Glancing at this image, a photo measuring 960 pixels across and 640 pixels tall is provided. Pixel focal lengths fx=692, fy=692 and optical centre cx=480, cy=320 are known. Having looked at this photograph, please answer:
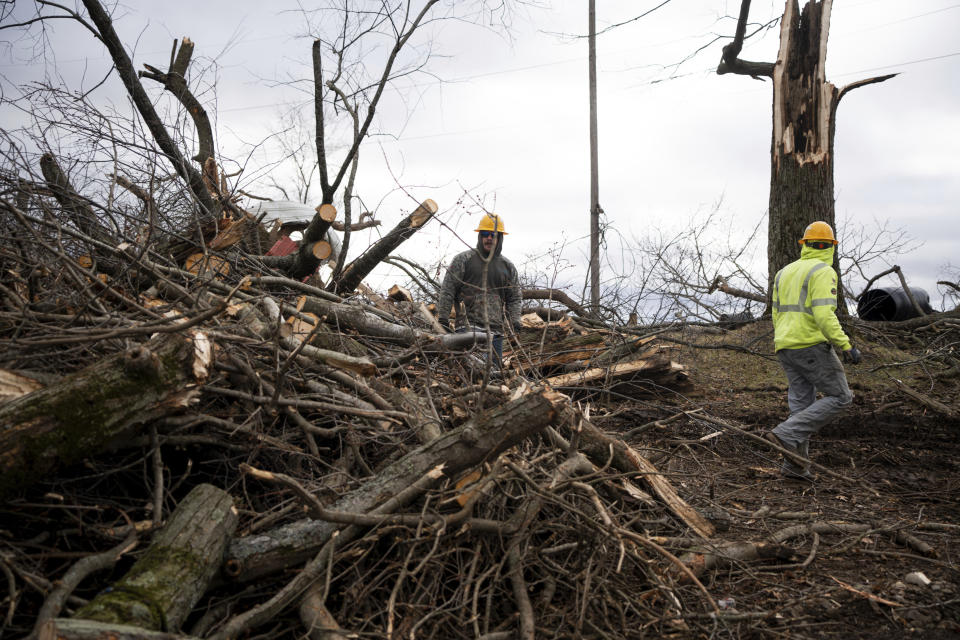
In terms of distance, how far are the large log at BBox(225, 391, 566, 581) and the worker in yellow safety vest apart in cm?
333

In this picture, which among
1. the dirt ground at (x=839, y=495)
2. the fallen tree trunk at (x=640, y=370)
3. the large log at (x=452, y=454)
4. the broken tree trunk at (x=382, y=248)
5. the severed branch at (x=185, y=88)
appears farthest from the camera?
the severed branch at (x=185, y=88)

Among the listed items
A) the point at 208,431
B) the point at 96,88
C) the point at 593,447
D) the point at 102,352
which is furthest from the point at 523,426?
the point at 96,88

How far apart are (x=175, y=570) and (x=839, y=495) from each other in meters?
4.53

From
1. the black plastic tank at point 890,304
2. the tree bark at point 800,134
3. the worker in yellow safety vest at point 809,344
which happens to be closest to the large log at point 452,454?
the worker in yellow safety vest at point 809,344

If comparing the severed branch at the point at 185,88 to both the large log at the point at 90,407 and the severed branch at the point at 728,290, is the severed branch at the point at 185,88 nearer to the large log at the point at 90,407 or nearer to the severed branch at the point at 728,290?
the large log at the point at 90,407

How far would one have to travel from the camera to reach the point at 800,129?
355 inches

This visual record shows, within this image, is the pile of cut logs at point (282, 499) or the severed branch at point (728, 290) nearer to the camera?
the pile of cut logs at point (282, 499)

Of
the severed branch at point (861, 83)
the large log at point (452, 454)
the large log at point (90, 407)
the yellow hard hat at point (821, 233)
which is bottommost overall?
the large log at point (452, 454)

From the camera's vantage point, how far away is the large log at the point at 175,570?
7.29 ft

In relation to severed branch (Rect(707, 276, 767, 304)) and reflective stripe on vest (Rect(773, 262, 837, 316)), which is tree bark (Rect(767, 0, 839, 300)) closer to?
severed branch (Rect(707, 276, 767, 304))

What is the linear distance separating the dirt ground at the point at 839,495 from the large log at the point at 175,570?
2.00m

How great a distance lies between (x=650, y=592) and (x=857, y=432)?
15.1 ft

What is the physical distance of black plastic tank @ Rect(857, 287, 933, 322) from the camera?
9.80 meters

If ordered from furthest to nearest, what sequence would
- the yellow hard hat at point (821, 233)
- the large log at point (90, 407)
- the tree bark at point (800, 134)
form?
1. the tree bark at point (800, 134)
2. the yellow hard hat at point (821, 233)
3. the large log at point (90, 407)
